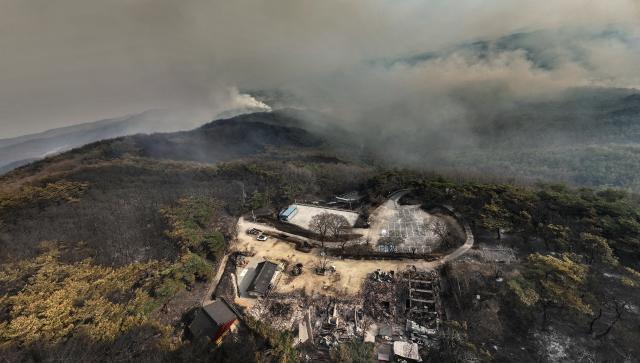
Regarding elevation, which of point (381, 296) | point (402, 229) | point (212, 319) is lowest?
point (381, 296)

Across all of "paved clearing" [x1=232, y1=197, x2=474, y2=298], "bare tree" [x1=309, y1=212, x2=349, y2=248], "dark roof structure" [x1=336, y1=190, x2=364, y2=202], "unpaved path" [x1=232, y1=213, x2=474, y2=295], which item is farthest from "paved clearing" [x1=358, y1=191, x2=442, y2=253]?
"dark roof structure" [x1=336, y1=190, x2=364, y2=202]

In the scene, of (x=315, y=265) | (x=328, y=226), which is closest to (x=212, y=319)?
(x=315, y=265)

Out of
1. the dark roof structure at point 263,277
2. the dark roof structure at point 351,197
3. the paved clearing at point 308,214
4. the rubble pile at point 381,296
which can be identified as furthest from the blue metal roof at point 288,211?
the rubble pile at point 381,296

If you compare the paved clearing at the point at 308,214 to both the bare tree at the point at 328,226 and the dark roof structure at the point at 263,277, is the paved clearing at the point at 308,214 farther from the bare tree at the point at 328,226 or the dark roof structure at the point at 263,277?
the dark roof structure at the point at 263,277

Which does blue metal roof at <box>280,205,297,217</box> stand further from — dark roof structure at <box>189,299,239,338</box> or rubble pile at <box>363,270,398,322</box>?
dark roof structure at <box>189,299,239,338</box>

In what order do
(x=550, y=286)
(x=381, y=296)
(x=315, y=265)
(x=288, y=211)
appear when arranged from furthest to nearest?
(x=288, y=211) < (x=315, y=265) < (x=381, y=296) < (x=550, y=286)

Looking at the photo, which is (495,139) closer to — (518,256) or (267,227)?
(518,256)

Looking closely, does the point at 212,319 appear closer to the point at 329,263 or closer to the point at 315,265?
the point at 315,265

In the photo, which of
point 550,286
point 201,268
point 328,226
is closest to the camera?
point 550,286
